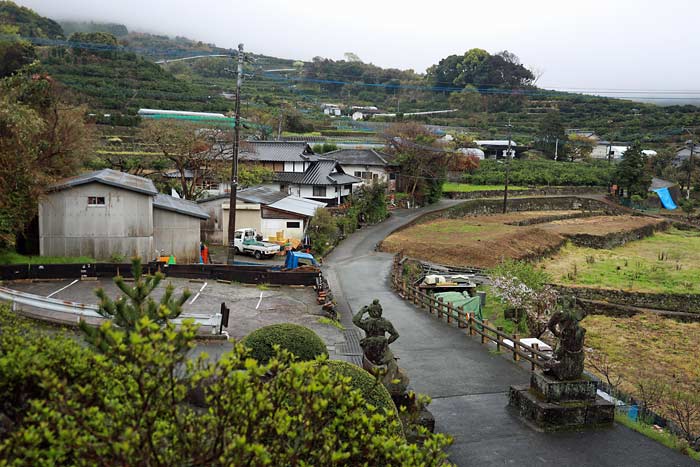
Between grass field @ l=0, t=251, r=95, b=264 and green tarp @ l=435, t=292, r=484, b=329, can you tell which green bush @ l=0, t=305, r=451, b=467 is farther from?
grass field @ l=0, t=251, r=95, b=264

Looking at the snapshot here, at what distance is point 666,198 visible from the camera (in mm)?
64312

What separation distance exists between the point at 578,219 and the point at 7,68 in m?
57.7

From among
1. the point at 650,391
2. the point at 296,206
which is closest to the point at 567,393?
the point at 650,391

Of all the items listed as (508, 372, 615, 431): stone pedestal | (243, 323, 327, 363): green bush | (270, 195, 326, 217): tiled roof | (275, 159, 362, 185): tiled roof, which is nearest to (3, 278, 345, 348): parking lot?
(243, 323, 327, 363): green bush

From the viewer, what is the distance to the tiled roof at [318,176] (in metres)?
42.3

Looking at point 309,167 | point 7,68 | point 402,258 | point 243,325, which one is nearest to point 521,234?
point 402,258

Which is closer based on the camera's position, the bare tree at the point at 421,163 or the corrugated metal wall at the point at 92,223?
the corrugated metal wall at the point at 92,223

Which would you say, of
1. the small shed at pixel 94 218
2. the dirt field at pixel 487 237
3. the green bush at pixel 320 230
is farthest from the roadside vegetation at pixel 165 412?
the dirt field at pixel 487 237

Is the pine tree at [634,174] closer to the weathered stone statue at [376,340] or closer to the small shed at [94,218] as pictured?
the small shed at [94,218]

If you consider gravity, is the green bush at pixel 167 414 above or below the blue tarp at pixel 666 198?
above

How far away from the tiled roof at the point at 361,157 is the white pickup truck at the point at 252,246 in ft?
73.1

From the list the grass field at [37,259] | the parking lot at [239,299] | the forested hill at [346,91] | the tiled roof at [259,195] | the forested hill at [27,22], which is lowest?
the parking lot at [239,299]

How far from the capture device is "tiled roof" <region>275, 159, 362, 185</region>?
42312 mm

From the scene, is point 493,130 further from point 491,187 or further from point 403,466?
point 403,466
